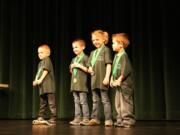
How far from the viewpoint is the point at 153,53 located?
559 centimetres

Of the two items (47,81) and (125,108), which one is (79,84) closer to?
(47,81)

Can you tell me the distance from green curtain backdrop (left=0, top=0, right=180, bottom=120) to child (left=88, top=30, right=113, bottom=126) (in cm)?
147

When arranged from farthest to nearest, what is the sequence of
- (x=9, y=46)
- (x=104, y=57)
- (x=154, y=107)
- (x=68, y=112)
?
(x=9, y=46) < (x=68, y=112) < (x=154, y=107) < (x=104, y=57)

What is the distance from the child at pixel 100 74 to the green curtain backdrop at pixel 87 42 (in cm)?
147

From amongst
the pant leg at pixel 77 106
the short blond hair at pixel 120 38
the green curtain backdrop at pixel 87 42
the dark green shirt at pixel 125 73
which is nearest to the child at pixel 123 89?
the dark green shirt at pixel 125 73

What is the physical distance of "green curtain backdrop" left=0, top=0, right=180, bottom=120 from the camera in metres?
5.50

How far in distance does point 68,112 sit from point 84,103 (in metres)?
1.57

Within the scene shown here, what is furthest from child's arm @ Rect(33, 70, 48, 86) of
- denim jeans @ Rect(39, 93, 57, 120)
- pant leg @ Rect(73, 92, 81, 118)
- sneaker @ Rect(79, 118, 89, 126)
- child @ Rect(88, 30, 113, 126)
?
sneaker @ Rect(79, 118, 89, 126)

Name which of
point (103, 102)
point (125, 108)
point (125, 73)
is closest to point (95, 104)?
point (103, 102)

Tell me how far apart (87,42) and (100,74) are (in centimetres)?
183

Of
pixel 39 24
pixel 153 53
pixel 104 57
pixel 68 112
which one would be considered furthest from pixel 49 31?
pixel 104 57

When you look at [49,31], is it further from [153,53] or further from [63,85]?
[153,53]

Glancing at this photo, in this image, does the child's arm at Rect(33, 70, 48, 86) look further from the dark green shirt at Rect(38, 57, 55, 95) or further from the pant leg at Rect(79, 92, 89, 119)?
the pant leg at Rect(79, 92, 89, 119)

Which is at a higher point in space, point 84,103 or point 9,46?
point 9,46
